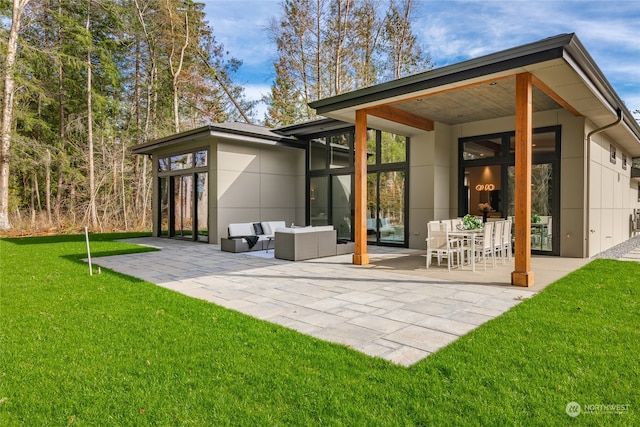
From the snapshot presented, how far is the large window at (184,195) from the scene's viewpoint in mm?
11867

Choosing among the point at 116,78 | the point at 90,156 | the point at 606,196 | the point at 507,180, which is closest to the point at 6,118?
the point at 90,156

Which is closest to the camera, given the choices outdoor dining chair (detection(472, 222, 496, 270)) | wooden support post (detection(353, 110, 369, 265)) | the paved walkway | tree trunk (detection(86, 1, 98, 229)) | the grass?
the grass

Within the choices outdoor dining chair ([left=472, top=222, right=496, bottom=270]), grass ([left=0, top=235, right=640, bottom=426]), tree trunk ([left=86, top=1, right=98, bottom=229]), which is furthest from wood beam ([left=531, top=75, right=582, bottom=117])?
tree trunk ([left=86, top=1, right=98, bottom=229])

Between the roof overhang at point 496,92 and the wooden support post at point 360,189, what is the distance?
15.2 inches

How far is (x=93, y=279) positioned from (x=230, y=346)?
390 centimetres

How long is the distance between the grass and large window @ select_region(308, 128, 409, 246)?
6.79 metres

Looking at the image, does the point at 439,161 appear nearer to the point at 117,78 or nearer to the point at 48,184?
the point at 117,78

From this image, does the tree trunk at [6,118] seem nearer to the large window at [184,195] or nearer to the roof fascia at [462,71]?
the large window at [184,195]

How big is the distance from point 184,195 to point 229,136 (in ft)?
9.68

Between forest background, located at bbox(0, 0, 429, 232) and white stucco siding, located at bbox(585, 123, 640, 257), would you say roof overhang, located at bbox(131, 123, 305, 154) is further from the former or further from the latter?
white stucco siding, located at bbox(585, 123, 640, 257)

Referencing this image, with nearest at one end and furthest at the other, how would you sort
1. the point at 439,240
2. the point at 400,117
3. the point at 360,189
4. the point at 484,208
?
the point at 439,240, the point at 360,189, the point at 400,117, the point at 484,208

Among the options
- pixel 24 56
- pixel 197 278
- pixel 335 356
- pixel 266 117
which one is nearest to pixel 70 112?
pixel 24 56

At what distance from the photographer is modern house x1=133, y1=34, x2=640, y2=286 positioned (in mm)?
5625

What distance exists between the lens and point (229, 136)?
10891mm
